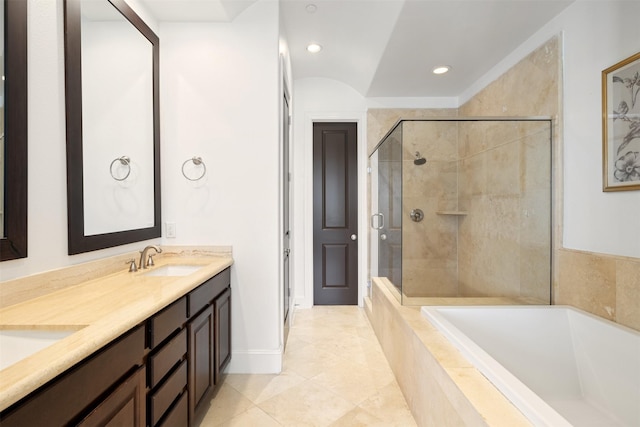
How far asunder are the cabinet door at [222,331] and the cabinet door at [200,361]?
8 centimetres

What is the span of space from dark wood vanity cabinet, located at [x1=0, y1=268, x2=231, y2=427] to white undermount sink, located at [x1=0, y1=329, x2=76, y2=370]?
20cm

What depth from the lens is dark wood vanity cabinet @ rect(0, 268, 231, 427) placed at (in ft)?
2.40

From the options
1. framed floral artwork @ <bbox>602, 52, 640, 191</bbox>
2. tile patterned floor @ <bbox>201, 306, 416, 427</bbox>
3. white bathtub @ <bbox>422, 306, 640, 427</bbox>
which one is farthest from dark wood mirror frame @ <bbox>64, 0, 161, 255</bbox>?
framed floral artwork @ <bbox>602, 52, 640, 191</bbox>

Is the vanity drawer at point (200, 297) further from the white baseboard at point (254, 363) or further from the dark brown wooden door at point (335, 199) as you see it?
the dark brown wooden door at point (335, 199)

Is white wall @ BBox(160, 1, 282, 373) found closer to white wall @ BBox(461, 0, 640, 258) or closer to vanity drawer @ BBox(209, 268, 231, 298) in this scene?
vanity drawer @ BBox(209, 268, 231, 298)

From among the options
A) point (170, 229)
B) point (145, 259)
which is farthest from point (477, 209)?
point (145, 259)

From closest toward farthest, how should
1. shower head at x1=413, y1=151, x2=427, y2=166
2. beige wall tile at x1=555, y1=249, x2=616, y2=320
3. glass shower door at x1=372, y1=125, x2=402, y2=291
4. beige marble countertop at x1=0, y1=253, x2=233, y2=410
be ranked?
beige marble countertop at x1=0, y1=253, x2=233, y2=410 → beige wall tile at x1=555, y1=249, x2=616, y2=320 → glass shower door at x1=372, y1=125, x2=402, y2=291 → shower head at x1=413, y1=151, x2=427, y2=166

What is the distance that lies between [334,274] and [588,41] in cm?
309

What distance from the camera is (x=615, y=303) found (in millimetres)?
1663

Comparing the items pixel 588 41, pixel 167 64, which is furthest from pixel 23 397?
pixel 588 41

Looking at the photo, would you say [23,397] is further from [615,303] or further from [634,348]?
[615,303]

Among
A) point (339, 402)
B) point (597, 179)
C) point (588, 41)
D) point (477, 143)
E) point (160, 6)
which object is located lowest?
point (339, 402)

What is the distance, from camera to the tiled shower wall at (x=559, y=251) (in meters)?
1.61

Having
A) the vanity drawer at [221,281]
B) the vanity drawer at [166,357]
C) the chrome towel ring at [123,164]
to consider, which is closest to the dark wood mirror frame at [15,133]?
the chrome towel ring at [123,164]
